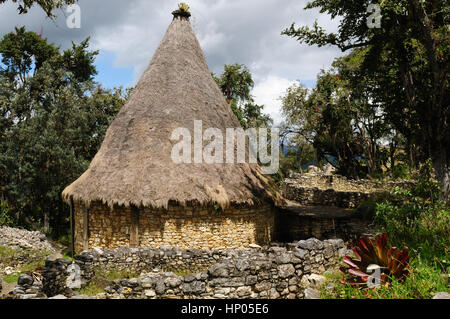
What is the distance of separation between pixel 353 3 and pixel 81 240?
39.7 ft

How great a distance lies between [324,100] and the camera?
2356 centimetres

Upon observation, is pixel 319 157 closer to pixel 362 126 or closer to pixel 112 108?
pixel 362 126

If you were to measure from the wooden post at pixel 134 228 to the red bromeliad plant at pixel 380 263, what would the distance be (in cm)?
735

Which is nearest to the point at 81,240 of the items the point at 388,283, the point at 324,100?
the point at 388,283

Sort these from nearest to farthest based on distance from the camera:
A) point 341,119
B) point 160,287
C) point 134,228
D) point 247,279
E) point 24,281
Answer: point 160,287 < point 247,279 < point 24,281 < point 134,228 < point 341,119

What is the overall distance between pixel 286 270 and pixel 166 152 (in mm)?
6999

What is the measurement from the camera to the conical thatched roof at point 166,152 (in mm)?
10633

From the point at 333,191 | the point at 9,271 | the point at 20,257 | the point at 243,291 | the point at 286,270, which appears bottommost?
the point at 9,271

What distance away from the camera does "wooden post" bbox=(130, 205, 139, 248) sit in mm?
10672

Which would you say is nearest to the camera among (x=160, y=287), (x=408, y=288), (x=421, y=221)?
(x=408, y=288)

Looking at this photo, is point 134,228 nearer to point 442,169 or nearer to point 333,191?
point 442,169

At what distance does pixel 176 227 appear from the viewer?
10.7m

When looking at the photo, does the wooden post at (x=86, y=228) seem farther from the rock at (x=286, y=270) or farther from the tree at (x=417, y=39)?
the tree at (x=417, y=39)

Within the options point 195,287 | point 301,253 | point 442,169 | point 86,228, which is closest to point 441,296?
point 301,253
